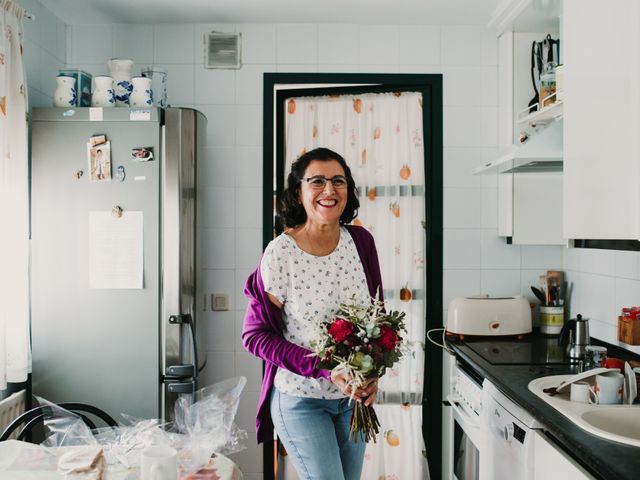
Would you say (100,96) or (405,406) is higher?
(100,96)

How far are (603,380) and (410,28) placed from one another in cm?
205

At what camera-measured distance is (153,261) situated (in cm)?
244

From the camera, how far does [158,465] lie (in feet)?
4.11

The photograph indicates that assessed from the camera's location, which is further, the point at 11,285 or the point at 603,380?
the point at 11,285

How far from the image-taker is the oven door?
2315mm

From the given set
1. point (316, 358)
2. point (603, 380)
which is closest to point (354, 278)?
point (316, 358)

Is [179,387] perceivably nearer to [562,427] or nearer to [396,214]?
[396,214]

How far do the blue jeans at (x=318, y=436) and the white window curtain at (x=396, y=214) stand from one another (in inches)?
43.2

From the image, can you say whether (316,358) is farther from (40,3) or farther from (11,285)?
(40,3)

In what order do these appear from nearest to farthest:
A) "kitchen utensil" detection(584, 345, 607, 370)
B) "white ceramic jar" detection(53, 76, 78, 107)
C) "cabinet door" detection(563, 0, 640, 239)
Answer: "cabinet door" detection(563, 0, 640, 239) → "kitchen utensil" detection(584, 345, 607, 370) → "white ceramic jar" detection(53, 76, 78, 107)

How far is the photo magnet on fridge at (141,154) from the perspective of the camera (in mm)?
2432

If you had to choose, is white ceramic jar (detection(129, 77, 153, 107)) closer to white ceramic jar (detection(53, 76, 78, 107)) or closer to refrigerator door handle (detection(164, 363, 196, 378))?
white ceramic jar (detection(53, 76, 78, 107))

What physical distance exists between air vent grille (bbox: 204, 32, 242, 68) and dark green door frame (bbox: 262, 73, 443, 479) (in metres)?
0.21

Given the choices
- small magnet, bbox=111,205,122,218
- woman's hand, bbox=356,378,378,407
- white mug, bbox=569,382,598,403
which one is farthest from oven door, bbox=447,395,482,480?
small magnet, bbox=111,205,122,218
